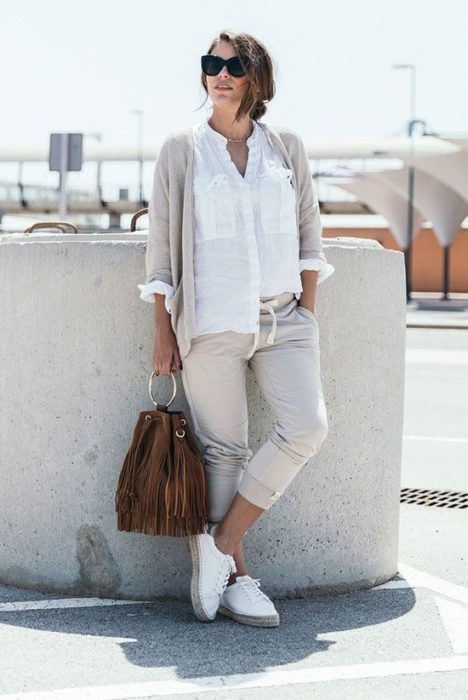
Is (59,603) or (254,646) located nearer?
(254,646)

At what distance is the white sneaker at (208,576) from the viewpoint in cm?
362

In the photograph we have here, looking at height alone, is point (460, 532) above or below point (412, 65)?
below

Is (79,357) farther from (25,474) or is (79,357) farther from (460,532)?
(460,532)

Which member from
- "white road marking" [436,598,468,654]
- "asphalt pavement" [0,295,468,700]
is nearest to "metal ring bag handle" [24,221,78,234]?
"asphalt pavement" [0,295,468,700]

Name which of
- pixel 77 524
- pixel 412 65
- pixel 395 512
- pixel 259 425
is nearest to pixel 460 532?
pixel 395 512

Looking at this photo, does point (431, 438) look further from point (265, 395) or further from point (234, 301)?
point (234, 301)

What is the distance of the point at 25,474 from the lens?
4.06 metres

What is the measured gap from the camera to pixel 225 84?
142 inches

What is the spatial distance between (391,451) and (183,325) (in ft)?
3.53

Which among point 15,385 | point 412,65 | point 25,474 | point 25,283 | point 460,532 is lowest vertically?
point 460,532

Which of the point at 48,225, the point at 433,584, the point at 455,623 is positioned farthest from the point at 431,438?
the point at 455,623

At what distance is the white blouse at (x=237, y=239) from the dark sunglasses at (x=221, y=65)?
0.20m

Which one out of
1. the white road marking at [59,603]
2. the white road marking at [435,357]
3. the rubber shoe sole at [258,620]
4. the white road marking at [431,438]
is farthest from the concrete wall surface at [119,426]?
the white road marking at [435,357]

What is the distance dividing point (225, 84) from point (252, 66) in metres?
0.10
